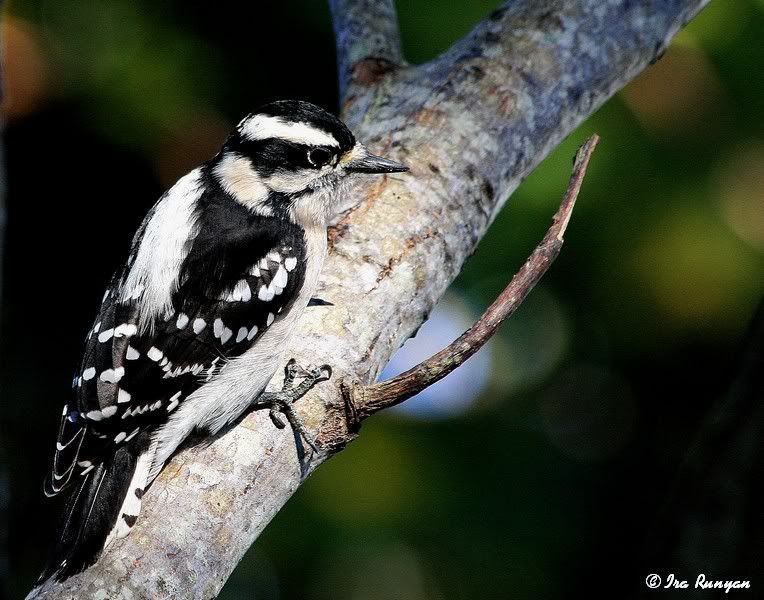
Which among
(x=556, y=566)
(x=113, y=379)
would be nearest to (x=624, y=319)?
(x=556, y=566)

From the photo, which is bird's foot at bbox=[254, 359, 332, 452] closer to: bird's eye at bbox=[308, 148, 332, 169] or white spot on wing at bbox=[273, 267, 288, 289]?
white spot on wing at bbox=[273, 267, 288, 289]

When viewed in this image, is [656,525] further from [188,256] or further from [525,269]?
[188,256]

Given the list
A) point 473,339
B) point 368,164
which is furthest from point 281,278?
point 473,339

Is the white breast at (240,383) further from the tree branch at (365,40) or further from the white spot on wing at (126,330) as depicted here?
the tree branch at (365,40)

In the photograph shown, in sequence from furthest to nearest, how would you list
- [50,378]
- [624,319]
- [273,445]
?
[50,378], [624,319], [273,445]

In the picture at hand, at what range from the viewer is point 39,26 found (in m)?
4.78

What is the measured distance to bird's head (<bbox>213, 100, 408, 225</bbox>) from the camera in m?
3.36

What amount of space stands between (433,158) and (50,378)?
2654 mm

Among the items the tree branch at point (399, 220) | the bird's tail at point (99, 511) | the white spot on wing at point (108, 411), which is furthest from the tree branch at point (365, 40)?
the bird's tail at point (99, 511)

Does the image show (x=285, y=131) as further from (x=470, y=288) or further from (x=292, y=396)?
(x=470, y=288)

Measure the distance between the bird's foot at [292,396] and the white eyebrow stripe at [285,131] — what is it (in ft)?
2.87

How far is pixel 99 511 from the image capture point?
260 cm

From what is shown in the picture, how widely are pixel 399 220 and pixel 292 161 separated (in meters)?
0.52

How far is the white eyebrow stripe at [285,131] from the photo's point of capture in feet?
11.1
